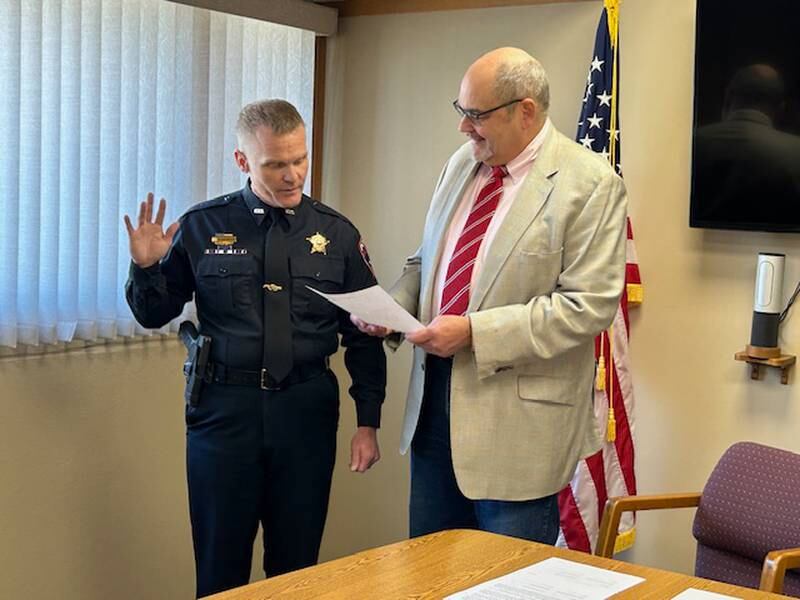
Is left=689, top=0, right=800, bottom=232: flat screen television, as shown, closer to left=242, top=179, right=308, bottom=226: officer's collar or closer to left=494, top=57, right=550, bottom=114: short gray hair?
left=494, top=57, right=550, bottom=114: short gray hair

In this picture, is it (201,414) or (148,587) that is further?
(148,587)

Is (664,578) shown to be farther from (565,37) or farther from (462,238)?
(565,37)

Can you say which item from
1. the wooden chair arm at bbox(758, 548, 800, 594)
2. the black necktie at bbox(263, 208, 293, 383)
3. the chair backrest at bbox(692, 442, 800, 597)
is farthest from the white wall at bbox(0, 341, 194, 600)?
the wooden chair arm at bbox(758, 548, 800, 594)

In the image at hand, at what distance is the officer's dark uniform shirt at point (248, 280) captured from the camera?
2635 mm

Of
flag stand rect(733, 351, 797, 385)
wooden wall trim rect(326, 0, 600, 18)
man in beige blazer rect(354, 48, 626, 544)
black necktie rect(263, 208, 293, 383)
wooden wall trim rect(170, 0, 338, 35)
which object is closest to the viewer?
man in beige blazer rect(354, 48, 626, 544)

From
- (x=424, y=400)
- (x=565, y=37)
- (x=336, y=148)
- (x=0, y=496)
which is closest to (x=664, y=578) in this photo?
(x=424, y=400)

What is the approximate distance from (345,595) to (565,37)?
7.70 feet

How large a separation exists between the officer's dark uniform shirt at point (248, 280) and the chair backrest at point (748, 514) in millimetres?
893

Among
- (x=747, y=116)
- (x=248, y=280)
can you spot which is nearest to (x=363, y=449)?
(x=248, y=280)

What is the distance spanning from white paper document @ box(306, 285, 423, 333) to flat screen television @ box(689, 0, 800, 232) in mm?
1247

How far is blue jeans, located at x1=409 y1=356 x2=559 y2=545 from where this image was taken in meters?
2.46

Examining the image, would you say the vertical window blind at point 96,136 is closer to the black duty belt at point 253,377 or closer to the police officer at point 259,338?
the police officer at point 259,338

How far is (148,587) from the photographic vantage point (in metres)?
3.43

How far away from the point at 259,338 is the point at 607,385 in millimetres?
1220
